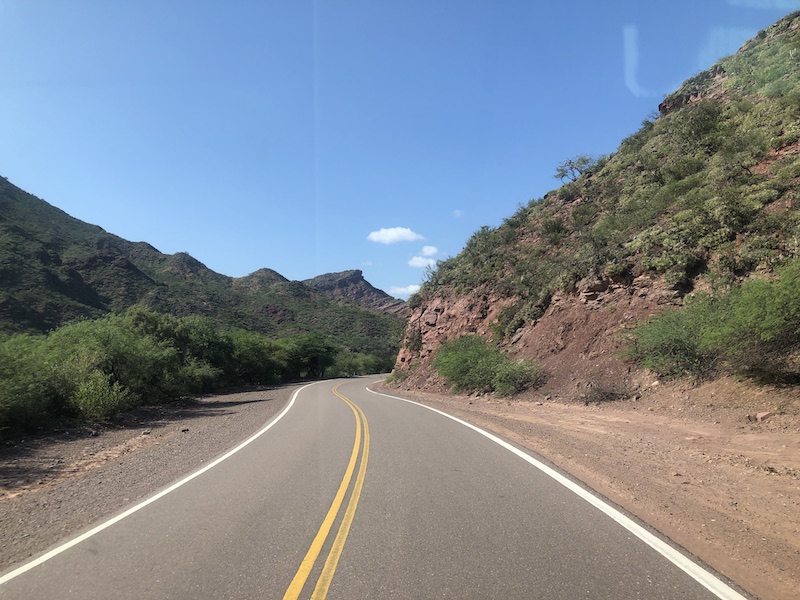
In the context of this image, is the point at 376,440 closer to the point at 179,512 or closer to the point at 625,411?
the point at 179,512

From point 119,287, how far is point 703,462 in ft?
240

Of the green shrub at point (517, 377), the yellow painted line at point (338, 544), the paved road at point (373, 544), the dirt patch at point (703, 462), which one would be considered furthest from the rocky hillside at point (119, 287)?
the dirt patch at point (703, 462)

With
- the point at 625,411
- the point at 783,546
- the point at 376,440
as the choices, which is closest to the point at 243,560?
the point at 783,546

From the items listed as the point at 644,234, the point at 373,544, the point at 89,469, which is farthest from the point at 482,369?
the point at 373,544

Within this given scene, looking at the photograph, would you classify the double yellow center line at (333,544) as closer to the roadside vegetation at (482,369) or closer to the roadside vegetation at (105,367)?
the roadside vegetation at (105,367)

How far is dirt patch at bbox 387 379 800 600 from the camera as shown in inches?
187

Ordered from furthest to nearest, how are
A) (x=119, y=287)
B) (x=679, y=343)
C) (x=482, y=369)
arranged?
1. (x=119, y=287)
2. (x=482, y=369)
3. (x=679, y=343)

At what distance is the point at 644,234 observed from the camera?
71.9ft

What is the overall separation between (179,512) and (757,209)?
20.0 metres

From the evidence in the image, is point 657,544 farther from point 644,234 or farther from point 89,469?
point 644,234

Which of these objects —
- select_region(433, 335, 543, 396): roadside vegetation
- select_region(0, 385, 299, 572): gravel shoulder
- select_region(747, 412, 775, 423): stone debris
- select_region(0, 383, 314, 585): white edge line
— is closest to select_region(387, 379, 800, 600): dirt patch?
select_region(747, 412, 775, 423): stone debris

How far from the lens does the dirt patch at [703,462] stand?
4.76 meters

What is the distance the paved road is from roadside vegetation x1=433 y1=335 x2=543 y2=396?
533 inches

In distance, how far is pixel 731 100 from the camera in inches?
1133
